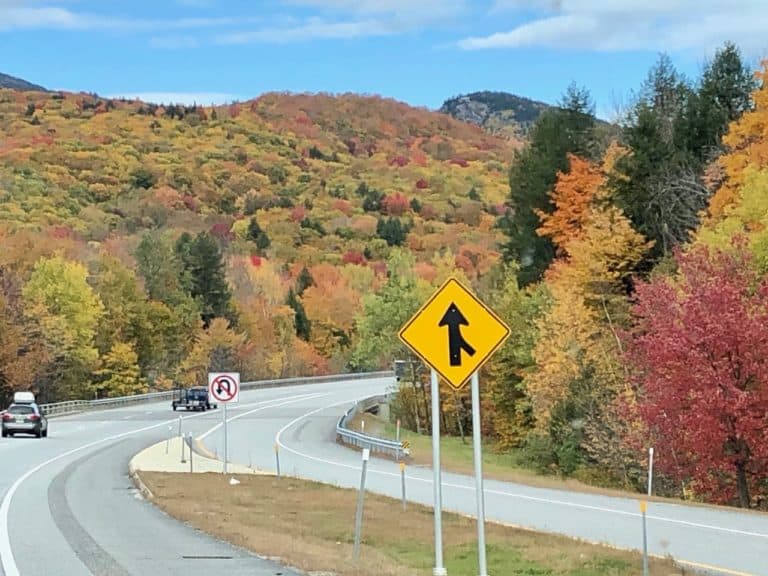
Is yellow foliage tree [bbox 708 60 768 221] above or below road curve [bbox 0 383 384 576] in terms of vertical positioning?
above

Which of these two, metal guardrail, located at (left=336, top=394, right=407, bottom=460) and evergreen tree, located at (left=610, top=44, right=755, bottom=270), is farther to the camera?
evergreen tree, located at (left=610, top=44, right=755, bottom=270)

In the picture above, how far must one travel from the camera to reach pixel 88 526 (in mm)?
19141

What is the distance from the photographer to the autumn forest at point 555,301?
34719 millimetres

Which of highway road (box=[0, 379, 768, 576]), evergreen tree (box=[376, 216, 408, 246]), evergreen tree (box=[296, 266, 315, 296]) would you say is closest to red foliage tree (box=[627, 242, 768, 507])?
highway road (box=[0, 379, 768, 576])

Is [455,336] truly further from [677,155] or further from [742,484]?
[677,155]

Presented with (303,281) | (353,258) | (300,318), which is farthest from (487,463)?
(353,258)

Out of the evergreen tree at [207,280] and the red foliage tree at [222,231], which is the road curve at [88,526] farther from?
the red foliage tree at [222,231]

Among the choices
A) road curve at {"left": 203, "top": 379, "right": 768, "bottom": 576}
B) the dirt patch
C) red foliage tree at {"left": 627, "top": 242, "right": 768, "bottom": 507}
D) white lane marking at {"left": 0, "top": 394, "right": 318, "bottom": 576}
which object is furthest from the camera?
red foliage tree at {"left": 627, "top": 242, "right": 768, "bottom": 507}

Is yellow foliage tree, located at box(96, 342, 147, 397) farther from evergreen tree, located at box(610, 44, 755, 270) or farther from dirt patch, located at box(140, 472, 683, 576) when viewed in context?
dirt patch, located at box(140, 472, 683, 576)

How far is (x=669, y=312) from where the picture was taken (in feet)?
120

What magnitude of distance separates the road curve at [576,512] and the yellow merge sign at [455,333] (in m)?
5.58

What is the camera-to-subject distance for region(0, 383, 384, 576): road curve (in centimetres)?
1426

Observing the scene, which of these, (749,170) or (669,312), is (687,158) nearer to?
(749,170)

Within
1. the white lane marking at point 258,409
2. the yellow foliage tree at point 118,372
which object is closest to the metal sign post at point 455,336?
the white lane marking at point 258,409
